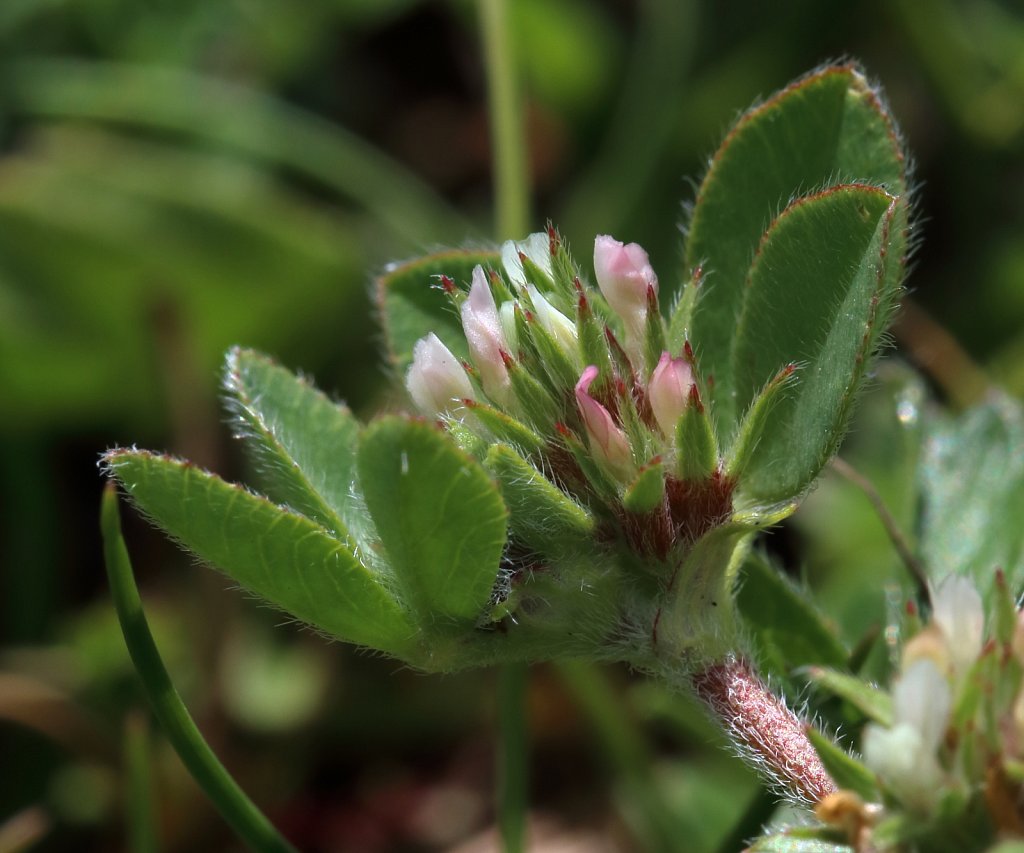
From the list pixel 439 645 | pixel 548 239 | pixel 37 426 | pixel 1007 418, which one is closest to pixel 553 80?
pixel 37 426

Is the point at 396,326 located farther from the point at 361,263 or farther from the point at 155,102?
the point at 155,102

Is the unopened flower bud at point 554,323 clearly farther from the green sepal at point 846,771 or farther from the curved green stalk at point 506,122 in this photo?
the curved green stalk at point 506,122

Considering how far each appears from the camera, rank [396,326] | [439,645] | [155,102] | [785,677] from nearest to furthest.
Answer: [439,645] → [785,677] → [396,326] → [155,102]

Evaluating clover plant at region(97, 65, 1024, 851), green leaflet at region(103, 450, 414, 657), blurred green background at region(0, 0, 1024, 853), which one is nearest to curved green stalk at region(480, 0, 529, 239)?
blurred green background at region(0, 0, 1024, 853)

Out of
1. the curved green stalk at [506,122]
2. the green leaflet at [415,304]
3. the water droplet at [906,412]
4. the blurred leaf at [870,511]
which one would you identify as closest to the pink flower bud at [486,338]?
the green leaflet at [415,304]

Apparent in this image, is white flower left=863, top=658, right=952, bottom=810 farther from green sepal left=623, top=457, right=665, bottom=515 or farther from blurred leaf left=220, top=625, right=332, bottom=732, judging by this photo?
blurred leaf left=220, top=625, right=332, bottom=732
